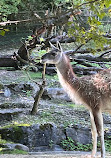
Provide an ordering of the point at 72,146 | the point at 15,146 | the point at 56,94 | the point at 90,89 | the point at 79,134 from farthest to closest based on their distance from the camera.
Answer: the point at 56,94 < the point at 79,134 < the point at 72,146 < the point at 15,146 < the point at 90,89

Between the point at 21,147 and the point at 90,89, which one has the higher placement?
the point at 90,89

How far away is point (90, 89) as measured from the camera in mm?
4516

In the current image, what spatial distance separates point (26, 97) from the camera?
739cm

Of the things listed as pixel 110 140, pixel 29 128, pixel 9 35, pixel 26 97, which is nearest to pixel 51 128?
pixel 29 128

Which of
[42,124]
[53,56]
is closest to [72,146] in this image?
[42,124]

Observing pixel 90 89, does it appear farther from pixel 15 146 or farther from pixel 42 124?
pixel 15 146

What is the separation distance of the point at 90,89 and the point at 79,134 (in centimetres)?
178

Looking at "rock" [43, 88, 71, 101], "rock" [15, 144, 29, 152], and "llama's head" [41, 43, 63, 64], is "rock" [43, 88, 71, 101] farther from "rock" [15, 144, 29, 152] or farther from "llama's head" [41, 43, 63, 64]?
"llama's head" [41, 43, 63, 64]

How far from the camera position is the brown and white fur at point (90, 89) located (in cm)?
446

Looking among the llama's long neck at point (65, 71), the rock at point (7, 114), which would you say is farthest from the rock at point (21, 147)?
the llama's long neck at point (65, 71)

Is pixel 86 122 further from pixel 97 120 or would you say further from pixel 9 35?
pixel 9 35

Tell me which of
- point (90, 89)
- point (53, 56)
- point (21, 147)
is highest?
point (53, 56)

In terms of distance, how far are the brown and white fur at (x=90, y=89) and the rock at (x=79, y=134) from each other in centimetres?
121

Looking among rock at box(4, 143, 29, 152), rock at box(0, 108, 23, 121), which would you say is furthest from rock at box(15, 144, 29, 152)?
rock at box(0, 108, 23, 121)
